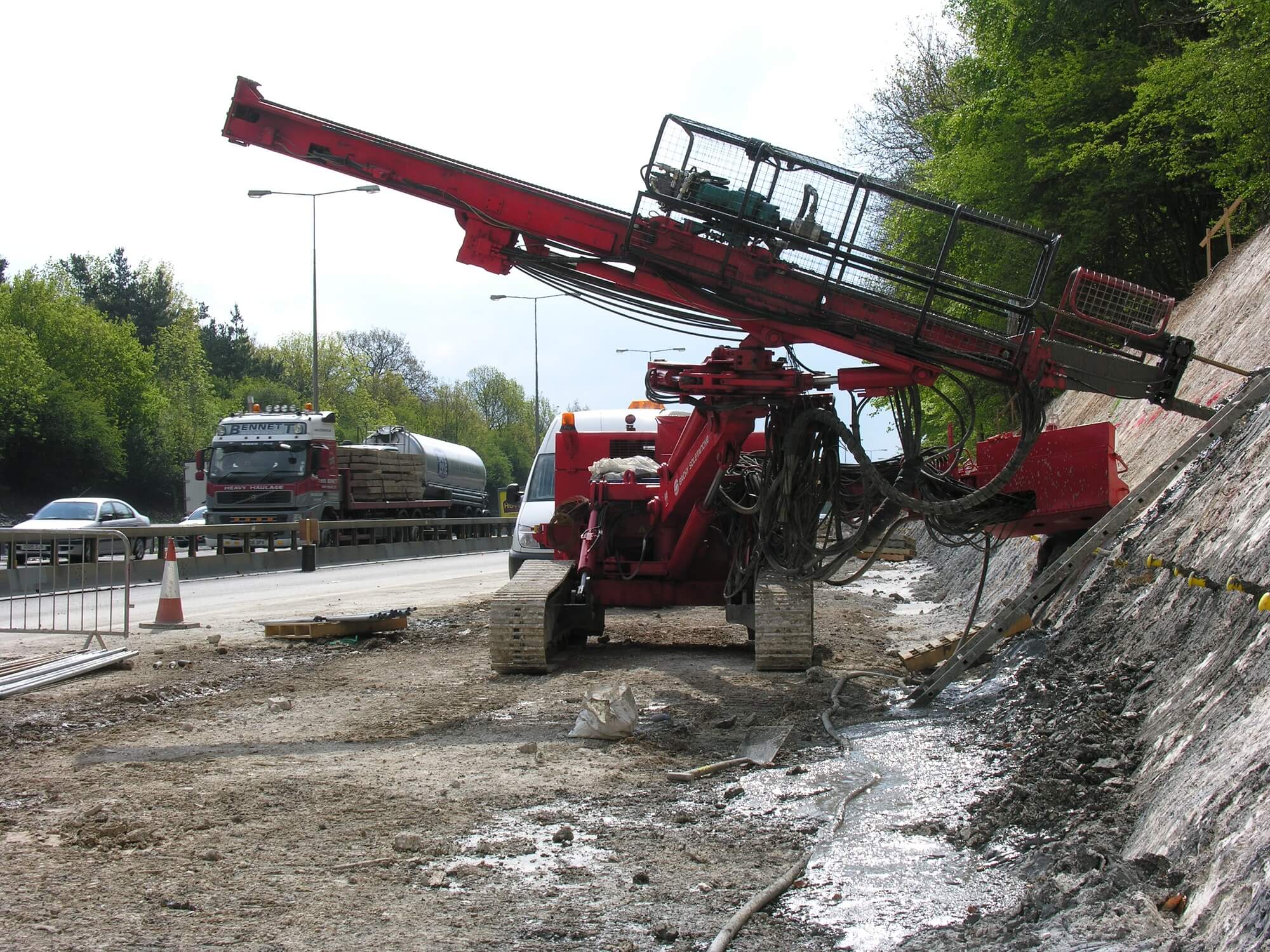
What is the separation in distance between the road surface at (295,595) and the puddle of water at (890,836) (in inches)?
346

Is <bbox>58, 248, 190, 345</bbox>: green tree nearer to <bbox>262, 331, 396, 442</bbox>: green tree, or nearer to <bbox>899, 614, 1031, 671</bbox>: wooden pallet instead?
<bbox>262, 331, 396, 442</bbox>: green tree

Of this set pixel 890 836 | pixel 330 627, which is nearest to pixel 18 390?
pixel 330 627

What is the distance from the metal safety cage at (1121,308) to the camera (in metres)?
8.17

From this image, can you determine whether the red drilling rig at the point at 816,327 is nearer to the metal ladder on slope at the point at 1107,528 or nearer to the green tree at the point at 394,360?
the metal ladder on slope at the point at 1107,528

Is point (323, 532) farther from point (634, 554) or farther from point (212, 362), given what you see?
point (212, 362)

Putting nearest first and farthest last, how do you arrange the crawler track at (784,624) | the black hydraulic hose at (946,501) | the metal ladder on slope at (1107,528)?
the metal ladder on slope at (1107,528) < the black hydraulic hose at (946,501) < the crawler track at (784,624)

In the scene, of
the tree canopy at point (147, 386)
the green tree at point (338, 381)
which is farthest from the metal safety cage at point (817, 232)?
the green tree at point (338, 381)

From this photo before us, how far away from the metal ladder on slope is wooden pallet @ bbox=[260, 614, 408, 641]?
727 cm

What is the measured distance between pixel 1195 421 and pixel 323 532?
77.5 ft

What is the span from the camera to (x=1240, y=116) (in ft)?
48.5

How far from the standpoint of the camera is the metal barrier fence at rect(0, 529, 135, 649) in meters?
12.9

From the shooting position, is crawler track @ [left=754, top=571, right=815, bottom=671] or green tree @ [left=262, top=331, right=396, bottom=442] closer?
crawler track @ [left=754, top=571, right=815, bottom=671]

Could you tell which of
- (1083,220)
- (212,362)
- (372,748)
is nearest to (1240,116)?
(1083,220)

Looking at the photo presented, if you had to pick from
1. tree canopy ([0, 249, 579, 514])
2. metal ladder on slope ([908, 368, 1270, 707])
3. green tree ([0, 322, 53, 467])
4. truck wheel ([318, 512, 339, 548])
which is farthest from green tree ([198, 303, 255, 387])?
metal ladder on slope ([908, 368, 1270, 707])
